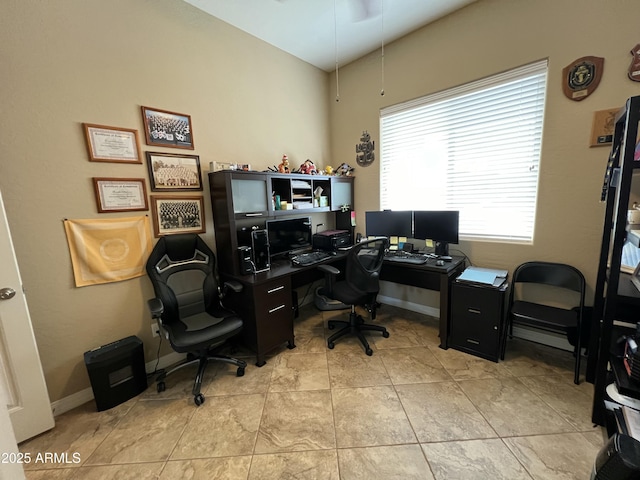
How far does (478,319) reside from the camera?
214 cm

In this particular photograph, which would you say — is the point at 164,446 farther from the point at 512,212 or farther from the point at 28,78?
the point at 512,212

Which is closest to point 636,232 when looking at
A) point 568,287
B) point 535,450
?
point 568,287

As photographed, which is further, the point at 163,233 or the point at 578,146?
the point at 163,233

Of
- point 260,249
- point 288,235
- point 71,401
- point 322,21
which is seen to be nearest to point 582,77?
point 322,21

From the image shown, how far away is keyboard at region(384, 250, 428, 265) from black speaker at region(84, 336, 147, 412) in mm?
2319

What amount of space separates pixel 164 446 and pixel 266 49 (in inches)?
138

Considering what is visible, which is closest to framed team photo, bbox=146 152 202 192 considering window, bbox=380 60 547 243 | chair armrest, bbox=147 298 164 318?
chair armrest, bbox=147 298 164 318

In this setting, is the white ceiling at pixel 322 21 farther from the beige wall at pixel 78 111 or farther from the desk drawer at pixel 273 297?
the desk drawer at pixel 273 297

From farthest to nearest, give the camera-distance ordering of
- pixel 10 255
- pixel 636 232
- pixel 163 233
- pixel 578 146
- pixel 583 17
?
1. pixel 163 233
2. pixel 578 146
3. pixel 583 17
4. pixel 10 255
5. pixel 636 232

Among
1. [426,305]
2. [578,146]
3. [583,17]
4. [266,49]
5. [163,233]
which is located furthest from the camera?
[426,305]

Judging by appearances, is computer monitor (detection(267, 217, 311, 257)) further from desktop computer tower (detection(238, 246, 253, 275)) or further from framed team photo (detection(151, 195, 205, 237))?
framed team photo (detection(151, 195, 205, 237))

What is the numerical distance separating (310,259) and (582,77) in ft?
8.54

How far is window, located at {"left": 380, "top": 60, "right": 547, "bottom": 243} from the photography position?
221cm

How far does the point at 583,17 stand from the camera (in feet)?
6.02
